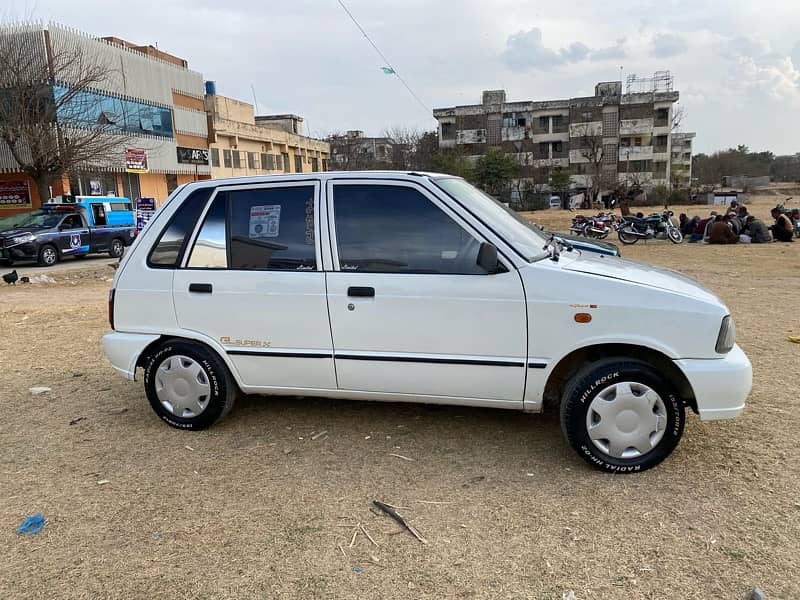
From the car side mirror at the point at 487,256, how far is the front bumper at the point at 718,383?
1.20 metres

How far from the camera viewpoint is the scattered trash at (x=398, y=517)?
10.1 feet

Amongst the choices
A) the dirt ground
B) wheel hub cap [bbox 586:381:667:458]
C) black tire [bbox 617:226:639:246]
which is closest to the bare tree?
black tire [bbox 617:226:639:246]

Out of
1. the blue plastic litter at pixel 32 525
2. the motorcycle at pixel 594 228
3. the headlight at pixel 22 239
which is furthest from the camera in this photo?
the motorcycle at pixel 594 228

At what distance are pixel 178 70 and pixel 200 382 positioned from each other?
39.1 metres

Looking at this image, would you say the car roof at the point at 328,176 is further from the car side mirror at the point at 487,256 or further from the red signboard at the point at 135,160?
the red signboard at the point at 135,160

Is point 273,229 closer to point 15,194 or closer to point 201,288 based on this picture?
point 201,288

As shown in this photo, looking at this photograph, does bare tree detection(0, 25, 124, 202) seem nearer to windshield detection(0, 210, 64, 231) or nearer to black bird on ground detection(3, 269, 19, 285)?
windshield detection(0, 210, 64, 231)

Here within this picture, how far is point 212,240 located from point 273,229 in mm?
465

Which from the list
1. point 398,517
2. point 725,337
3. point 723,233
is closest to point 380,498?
point 398,517

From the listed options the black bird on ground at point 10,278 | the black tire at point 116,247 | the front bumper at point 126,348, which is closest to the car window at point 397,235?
the front bumper at point 126,348

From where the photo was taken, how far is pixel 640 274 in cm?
384

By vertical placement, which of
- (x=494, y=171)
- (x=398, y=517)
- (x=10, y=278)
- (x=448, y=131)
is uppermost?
(x=448, y=131)

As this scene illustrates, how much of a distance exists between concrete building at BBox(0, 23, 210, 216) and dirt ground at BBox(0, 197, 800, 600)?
86.8 feet

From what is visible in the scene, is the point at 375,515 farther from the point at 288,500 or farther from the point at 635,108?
the point at 635,108
